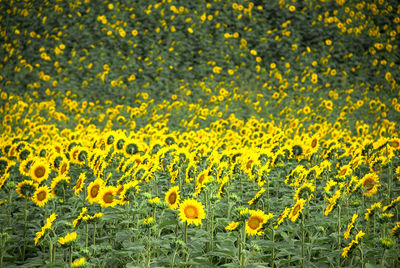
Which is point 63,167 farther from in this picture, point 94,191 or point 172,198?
point 172,198

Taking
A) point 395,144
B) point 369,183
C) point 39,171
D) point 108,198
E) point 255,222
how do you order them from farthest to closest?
point 395,144 < point 39,171 < point 369,183 < point 108,198 < point 255,222

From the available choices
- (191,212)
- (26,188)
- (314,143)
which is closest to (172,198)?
(191,212)

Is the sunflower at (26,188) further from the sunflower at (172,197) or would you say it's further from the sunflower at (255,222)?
the sunflower at (255,222)

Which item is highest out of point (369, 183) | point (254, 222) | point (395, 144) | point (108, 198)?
point (395, 144)

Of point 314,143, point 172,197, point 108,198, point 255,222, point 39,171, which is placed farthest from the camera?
point 314,143

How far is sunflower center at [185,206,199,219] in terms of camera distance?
96.2 inches

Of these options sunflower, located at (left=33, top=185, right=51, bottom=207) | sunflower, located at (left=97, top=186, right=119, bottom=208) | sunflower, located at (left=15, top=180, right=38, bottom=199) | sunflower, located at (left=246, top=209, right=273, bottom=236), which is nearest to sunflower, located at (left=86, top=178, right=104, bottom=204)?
sunflower, located at (left=97, top=186, right=119, bottom=208)

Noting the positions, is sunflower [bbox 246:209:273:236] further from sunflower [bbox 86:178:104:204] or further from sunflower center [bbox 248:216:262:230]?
sunflower [bbox 86:178:104:204]

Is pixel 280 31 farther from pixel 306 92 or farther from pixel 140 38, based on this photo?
pixel 140 38

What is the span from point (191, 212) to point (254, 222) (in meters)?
0.39

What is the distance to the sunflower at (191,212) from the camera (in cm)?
243

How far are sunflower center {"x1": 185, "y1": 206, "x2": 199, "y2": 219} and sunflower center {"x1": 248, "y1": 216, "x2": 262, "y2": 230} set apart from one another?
0.33m

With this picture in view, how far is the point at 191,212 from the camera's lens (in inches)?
96.8

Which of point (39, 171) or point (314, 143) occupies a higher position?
point (314, 143)
